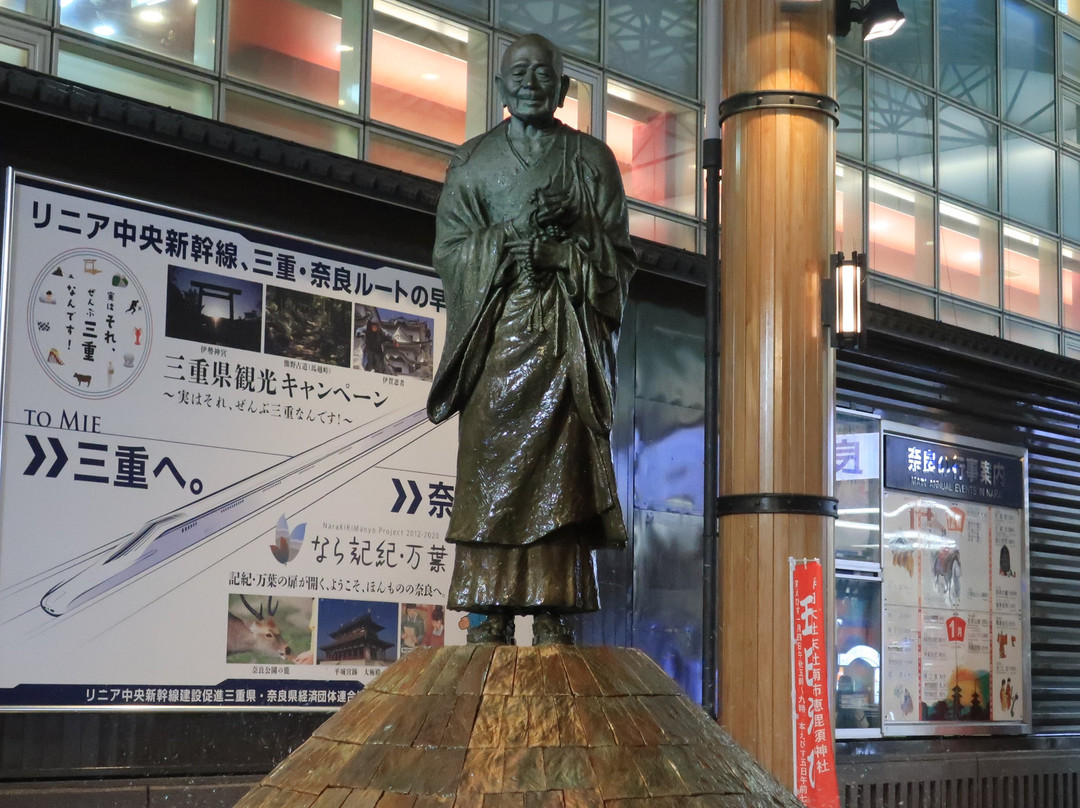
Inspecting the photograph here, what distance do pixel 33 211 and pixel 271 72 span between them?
2033 millimetres

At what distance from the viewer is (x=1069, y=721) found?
1419 cm

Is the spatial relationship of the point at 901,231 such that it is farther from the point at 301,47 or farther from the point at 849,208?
the point at 301,47

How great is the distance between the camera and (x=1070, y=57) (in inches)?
596

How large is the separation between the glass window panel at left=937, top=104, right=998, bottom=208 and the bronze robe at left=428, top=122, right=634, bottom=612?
9489mm

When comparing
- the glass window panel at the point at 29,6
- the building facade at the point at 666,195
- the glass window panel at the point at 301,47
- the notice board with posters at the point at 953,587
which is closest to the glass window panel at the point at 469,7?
the building facade at the point at 666,195

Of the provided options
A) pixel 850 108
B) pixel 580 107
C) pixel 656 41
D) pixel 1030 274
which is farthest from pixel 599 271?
pixel 1030 274

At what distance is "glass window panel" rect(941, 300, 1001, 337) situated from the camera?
13.4m

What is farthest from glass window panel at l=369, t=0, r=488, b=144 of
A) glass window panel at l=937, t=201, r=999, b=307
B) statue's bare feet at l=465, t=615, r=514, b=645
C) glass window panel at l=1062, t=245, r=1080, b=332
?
glass window panel at l=1062, t=245, r=1080, b=332

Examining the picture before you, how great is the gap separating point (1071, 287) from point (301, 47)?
9479mm

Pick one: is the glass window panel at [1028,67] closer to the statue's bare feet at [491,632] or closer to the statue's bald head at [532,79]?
the statue's bald head at [532,79]

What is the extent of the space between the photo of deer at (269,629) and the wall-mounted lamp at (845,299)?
376 cm

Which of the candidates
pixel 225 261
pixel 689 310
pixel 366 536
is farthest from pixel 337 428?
pixel 689 310

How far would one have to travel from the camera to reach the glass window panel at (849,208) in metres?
12.6

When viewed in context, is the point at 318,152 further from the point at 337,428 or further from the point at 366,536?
the point at 366,536
